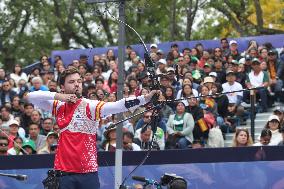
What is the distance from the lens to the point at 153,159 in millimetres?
11570

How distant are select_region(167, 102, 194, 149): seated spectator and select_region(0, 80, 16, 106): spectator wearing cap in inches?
196

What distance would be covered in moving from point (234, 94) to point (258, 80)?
0.62m

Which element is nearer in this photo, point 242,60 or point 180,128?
point 180,128

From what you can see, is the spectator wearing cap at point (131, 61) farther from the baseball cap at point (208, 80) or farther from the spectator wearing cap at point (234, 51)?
the baseball cap at point (208, 80)

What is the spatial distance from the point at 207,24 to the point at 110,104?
25148mm

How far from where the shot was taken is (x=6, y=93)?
18.3 meters

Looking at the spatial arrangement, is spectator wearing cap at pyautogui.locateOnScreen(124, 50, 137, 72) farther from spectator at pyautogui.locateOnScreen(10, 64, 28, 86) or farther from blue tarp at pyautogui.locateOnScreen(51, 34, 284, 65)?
spectator at pyautogui.locateOnScreen(10, 64, 28, 86)

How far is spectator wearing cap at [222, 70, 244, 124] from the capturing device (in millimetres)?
15727

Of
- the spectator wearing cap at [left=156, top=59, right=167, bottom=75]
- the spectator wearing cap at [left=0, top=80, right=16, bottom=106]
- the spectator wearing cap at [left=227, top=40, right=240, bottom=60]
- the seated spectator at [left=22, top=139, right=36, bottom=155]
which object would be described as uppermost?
the spectator wearing cap at [left=227, top=40, right=240, bottom=60]

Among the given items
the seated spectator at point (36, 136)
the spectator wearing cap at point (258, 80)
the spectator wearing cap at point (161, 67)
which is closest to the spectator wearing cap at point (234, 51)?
the spectator wearing cap at point (161, 67)

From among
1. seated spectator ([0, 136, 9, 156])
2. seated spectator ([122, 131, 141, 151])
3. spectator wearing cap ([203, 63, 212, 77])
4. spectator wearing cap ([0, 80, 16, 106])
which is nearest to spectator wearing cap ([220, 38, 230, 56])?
spectator wearing cap ([203, 63, 212, 77])

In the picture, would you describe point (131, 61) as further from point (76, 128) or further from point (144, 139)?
point (76, 128)

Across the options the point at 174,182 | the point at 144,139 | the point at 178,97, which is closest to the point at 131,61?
the point at 178,97

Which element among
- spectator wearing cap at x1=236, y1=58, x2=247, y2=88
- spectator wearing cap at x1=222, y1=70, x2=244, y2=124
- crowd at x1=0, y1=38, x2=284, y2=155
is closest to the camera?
crowd at x1=0, y1=38, x2=284, y2=155
